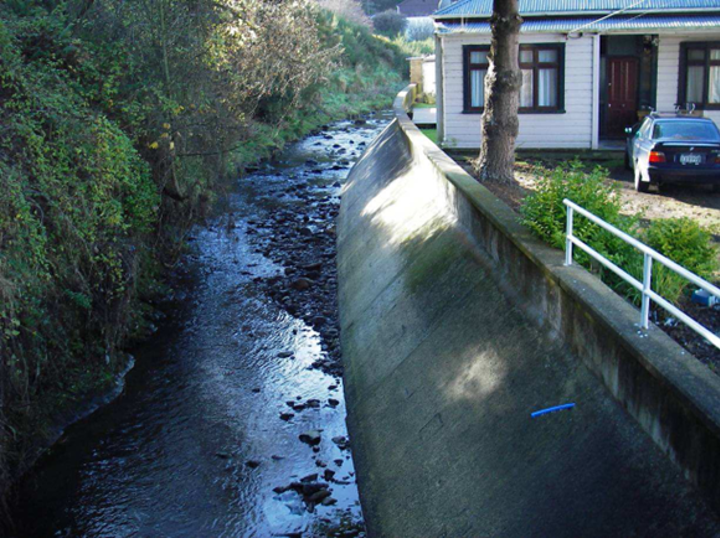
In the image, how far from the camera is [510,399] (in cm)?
783

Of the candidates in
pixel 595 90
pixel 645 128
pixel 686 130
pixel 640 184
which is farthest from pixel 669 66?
pixel 640 184

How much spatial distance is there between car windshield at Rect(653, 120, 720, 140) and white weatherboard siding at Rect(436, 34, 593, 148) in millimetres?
4724

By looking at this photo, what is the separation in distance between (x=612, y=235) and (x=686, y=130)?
9702 millimetres

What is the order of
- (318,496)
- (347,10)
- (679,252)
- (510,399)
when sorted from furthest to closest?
1. (347,10)
2. (679,252)
3. (318,496)
4. (510,399)

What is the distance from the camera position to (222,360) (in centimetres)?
1313

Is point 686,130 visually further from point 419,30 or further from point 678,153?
point 419,30

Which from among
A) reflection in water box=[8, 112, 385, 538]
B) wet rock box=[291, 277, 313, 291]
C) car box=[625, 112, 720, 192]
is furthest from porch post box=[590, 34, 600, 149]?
reflection in water box=[8, 112, 385, 538]

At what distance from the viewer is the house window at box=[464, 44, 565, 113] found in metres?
22.7

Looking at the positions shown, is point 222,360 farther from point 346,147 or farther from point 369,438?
point 346,147

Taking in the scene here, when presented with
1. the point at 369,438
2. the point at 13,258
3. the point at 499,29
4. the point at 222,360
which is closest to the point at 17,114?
the point at 13,258

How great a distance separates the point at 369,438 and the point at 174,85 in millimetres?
8664

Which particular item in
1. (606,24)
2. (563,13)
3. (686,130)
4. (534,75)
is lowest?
(686,130)

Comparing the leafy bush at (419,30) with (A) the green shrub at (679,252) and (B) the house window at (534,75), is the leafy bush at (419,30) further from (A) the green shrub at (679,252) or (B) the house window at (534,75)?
(A) the green shrub at (679,252)

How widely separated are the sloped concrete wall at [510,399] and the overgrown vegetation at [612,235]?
365mm
